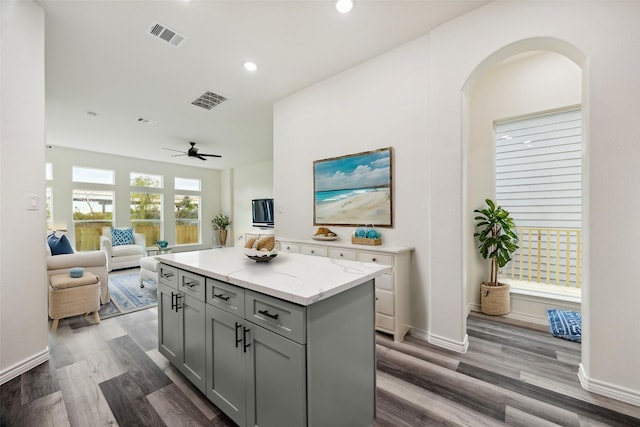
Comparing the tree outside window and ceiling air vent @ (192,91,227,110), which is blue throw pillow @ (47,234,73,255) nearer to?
ceiling air vent @ (192,91,227,110)

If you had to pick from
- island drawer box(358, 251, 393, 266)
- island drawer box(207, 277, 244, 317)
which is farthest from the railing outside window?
island drawer box(207, 277, 244, 317)

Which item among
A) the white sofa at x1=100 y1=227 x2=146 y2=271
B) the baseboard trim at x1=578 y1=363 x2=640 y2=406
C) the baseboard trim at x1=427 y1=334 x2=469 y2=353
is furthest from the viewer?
the white sofa at x1=100 y1=227 x2=146 y2=271

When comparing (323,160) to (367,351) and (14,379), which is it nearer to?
(367,351)

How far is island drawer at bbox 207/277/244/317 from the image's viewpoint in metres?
1.36

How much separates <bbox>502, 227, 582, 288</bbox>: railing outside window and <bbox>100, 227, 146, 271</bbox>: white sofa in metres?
7.12

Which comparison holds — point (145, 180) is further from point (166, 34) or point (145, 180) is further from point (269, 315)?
point (269, 315)

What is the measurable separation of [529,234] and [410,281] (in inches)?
71.5

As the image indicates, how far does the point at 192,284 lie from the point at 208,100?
10.3 feet

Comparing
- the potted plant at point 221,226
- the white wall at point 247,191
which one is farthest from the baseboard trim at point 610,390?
the potted plant at point 221,226

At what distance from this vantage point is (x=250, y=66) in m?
3.02

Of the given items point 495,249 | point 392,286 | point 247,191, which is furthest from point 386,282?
point 247,191

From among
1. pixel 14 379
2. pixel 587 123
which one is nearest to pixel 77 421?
pixel 14 379

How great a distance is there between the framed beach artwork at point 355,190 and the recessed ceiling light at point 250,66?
4.31ft

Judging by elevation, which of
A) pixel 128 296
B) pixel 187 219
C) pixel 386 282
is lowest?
pixel 128 296
